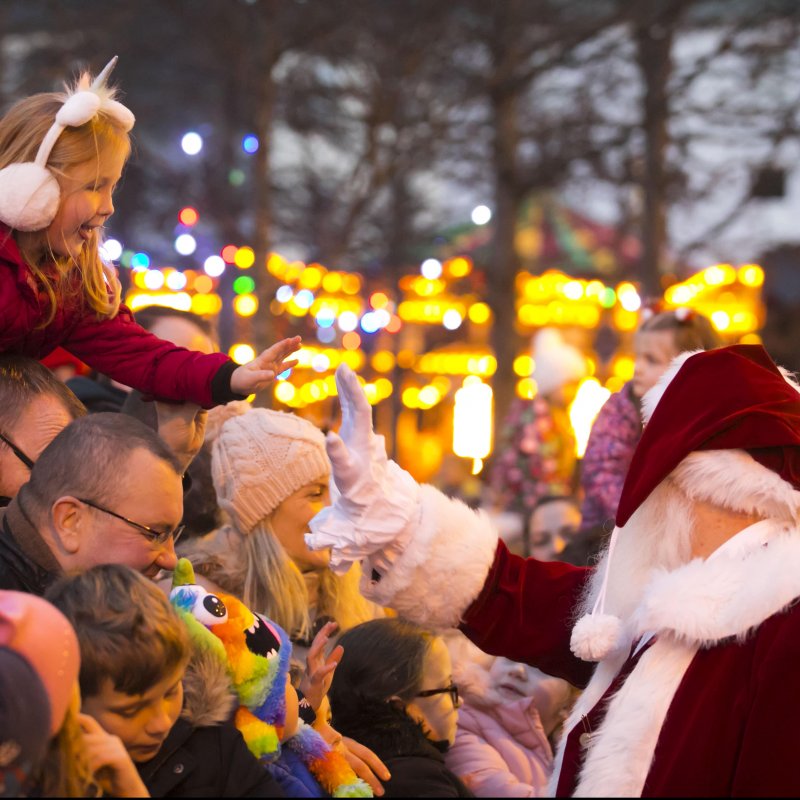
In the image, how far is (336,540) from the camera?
2.87m

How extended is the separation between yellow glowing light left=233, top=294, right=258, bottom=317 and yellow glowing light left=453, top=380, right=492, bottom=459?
4.25m

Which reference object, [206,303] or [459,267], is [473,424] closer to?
[459,267]

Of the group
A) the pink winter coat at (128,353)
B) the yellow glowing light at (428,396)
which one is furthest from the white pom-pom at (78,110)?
the yellow glowing light at (428,396)

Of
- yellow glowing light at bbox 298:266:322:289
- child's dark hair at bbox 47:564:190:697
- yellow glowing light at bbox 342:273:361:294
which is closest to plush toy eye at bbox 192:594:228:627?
child's dark hair at bbox 47:564:190:697

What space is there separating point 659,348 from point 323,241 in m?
10.2

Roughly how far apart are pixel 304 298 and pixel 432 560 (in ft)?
37.7

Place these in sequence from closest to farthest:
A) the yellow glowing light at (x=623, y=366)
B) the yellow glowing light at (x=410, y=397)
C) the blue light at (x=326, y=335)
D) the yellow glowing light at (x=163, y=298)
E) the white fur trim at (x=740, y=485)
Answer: the white fur trim at (x=740, y=485)
the yellow glowing light at (x=163, y=298)
the yellow glowing light at (x=623, y=366)
the blue light at (x=326, y=335)
the yellow glowing light at (x=410, y=397)

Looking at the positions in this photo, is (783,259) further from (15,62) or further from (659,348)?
(659,348)

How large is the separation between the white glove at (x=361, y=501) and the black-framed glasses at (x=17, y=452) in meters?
0.74

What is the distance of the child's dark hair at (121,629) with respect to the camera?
2.29 m

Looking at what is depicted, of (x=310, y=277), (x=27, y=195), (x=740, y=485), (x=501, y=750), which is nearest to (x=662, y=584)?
(x=740, y=485)

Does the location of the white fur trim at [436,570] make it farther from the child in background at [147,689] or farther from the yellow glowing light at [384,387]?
the yellow glowing light at [384,387]

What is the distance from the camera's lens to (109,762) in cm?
215

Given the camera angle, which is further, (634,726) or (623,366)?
(623,366)
